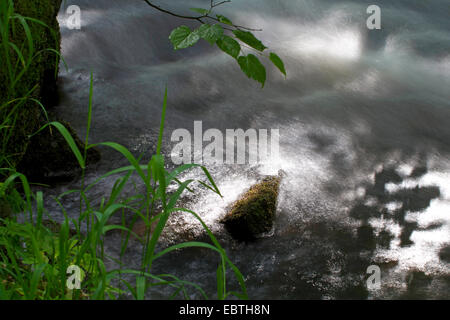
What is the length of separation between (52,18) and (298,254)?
3.12 meters

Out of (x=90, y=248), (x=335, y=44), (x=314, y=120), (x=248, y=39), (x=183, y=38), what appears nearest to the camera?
(x=248, y=39)

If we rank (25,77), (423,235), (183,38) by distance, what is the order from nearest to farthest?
(183,38) → (25,77) → (423,235)

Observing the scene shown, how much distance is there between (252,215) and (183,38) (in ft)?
6.35

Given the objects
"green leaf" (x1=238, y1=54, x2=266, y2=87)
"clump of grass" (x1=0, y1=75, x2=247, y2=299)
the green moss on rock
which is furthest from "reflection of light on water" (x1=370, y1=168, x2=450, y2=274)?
the green moss on rock

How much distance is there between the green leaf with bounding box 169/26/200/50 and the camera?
5.06 ft

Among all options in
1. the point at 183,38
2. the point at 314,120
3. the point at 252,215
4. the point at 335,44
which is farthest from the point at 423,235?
the point at 335,44

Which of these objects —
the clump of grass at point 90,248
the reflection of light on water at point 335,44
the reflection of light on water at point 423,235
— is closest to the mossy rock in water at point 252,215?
the reflection of light on water at point 423,235

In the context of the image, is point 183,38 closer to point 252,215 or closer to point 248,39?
point 248,39

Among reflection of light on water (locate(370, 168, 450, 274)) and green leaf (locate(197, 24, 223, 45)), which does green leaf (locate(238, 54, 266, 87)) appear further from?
reflection of light on water (locate(370, 168, 450, 274))

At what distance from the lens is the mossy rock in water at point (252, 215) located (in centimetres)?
328

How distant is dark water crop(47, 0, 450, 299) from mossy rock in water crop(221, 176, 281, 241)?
0.30ft

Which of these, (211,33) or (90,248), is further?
(90,248)

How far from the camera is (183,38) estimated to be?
1.58 m

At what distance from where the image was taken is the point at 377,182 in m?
4.26
